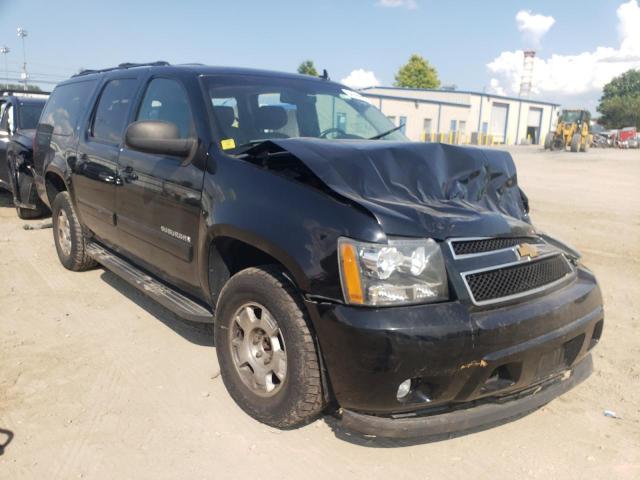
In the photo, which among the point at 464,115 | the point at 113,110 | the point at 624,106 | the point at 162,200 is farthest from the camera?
the point at 624,106

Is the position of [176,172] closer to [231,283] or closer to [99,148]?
[231,283]

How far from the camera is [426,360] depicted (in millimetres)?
2189

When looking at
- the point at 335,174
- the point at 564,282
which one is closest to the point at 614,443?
the point at 564,282

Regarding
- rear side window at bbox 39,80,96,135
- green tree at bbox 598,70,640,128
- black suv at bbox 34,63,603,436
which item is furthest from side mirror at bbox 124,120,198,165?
green tree at bbox 598,70,640,128

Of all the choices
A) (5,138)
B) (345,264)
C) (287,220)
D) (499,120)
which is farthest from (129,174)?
(499,120)

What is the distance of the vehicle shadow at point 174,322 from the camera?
393 cm

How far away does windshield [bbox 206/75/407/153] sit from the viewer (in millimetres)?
3340

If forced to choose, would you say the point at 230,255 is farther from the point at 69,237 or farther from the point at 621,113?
the point at 621,113

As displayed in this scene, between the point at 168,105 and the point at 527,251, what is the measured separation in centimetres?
255

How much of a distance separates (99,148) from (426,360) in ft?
11.3

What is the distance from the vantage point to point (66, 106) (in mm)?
5383

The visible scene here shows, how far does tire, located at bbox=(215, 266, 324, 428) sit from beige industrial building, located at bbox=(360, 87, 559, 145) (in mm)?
37419

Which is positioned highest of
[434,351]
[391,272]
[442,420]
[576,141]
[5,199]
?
[576,141]

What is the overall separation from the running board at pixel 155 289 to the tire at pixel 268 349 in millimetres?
369
